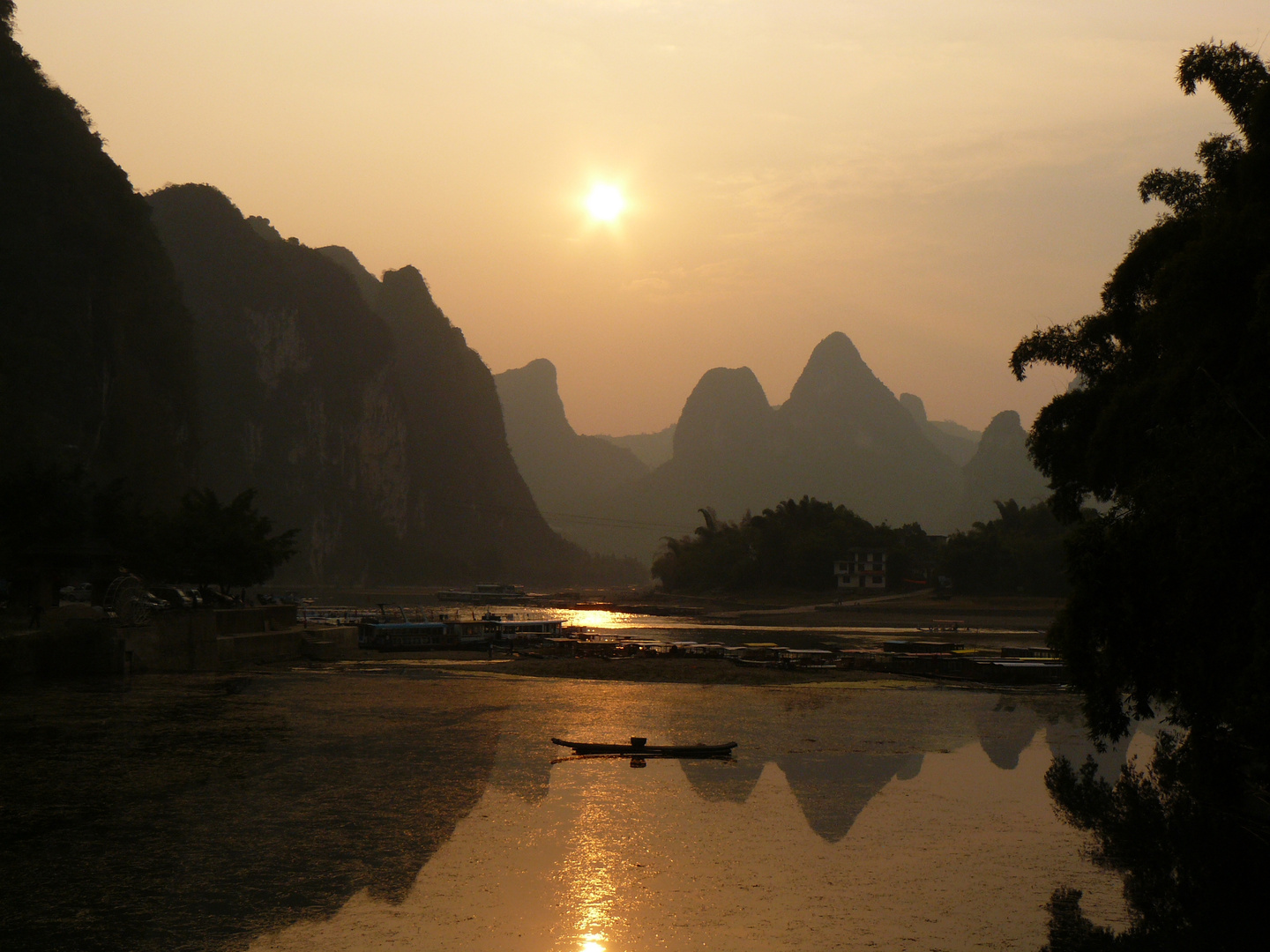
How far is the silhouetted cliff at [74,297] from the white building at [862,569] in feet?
251

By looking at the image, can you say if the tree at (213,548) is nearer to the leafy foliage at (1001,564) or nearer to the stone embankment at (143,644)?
the stone embankment at (143,644)

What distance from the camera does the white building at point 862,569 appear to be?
136500mm

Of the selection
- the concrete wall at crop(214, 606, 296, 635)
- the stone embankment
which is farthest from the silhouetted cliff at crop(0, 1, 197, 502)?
the stone embankment

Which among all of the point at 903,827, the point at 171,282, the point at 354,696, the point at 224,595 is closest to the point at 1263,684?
the point at 903,827

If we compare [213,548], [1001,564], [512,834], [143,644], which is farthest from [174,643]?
[1001,564]

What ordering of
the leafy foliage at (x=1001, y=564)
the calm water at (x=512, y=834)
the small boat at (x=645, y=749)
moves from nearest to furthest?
the calm water at (x=512, y=834) → the small boat at (x=645, y=749) → the leafy foliage at (x=1001, y=564)

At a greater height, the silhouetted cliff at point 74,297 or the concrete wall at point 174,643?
the silhouetted cliff at point 74,297

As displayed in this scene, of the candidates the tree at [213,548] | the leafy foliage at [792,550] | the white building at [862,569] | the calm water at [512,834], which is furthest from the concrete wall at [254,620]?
the white building at [862,569]

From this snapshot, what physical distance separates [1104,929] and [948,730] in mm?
18003

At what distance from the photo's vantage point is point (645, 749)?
2577 cm

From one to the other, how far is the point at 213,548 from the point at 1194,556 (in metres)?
50.5

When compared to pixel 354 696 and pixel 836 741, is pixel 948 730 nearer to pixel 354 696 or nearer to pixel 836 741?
pixel 836 741

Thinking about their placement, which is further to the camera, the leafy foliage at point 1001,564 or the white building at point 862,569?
the white building at point 862,569

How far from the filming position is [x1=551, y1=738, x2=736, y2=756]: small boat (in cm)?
2575
